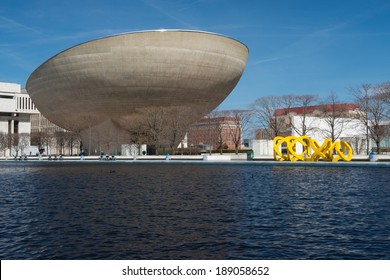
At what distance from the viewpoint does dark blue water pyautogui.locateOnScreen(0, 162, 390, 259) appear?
7.42 meters

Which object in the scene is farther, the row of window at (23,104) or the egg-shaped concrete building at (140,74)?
the row of window at (23,104)

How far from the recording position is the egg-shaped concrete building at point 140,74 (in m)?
47.6

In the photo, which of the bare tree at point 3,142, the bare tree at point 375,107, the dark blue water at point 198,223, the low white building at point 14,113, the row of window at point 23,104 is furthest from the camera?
the row of window at point 23,104

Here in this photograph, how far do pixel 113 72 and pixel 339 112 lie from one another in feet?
91.8

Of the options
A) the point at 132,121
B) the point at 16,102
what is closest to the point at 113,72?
the point at 132,121

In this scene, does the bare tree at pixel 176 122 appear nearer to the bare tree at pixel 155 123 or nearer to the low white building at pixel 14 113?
the bare tree at pixel 155 123

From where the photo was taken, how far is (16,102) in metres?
87.2

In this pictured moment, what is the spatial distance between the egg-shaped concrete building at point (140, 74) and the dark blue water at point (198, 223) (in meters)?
33.1

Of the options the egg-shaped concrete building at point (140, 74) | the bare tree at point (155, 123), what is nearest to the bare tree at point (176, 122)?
the bare tree at point (155, 123)

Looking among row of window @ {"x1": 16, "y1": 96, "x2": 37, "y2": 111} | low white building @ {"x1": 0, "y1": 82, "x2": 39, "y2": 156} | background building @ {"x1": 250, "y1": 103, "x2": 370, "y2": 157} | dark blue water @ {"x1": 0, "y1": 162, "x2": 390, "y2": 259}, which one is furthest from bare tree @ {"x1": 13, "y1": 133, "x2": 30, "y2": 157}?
dark blue water @ {"x1": 0, "y1": 162, "x2": 390, "y2": 259}

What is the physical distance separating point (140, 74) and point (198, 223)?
4021 centimetres

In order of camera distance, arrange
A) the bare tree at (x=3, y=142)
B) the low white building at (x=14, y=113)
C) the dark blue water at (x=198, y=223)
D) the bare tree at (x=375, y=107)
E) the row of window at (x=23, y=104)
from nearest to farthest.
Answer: the dark blue water at (x=198, y=223) → the bare tree at (x=375, y=107) → the bare tree at (x=3, y=142) → the low white building at (x=14, y=113) → the row of window at (x=23, y=104)

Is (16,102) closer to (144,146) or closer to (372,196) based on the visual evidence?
(144,146)

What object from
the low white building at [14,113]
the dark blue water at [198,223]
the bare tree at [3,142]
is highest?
the low white building at [14,113]
